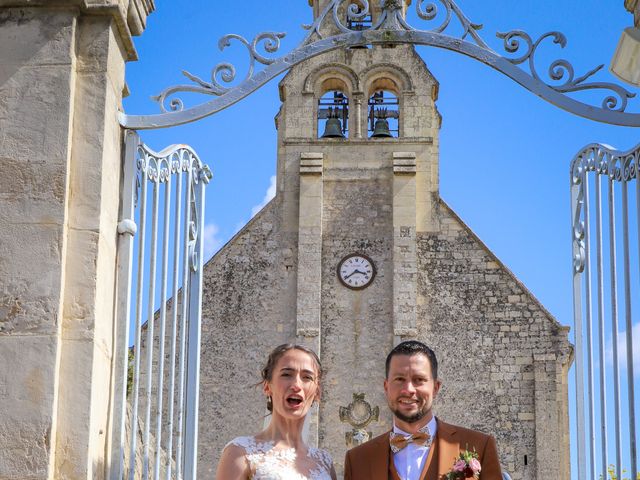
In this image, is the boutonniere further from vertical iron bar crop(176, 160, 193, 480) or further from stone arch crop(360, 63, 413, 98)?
stone arch crop(360, 63, 413, 98)

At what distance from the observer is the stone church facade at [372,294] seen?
2372 centimetres

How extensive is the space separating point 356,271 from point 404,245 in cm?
103

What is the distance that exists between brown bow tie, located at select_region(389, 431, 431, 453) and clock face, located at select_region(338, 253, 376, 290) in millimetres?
19399

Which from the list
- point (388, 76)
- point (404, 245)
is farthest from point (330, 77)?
point (404, 245)

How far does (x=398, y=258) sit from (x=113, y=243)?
1864cm

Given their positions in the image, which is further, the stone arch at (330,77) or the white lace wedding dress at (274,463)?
the stone arch at (330,77)

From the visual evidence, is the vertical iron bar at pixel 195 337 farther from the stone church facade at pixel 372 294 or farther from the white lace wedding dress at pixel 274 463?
the stone church facade at pixel 372 294

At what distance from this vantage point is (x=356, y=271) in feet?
81.9

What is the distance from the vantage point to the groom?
17.5 feet

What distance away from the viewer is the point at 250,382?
24000 millimetres

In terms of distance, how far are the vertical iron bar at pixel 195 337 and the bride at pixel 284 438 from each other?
1.00 metres

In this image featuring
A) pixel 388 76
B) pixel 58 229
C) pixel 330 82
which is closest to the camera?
pixel 58 229

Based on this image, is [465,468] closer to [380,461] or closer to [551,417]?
[380,461]

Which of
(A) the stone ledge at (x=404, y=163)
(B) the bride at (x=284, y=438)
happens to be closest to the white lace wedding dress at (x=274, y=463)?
(B) the bride at (x=284, y=438)
